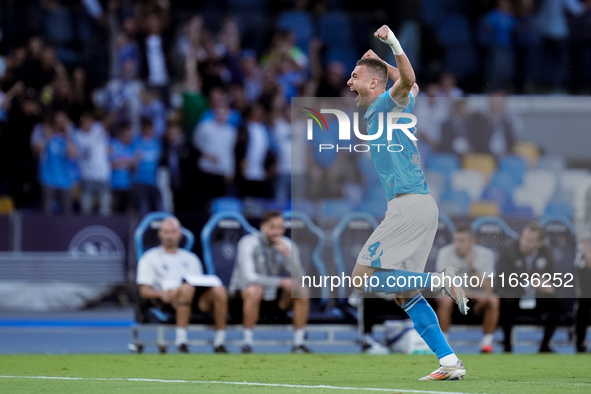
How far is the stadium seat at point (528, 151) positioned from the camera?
1598cm

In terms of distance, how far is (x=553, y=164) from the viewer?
611 inches

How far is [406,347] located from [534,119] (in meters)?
5.99

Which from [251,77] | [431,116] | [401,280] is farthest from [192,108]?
[401,280]

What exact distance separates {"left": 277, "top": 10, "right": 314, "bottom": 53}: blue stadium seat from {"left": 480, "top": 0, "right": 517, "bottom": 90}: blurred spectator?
345cm

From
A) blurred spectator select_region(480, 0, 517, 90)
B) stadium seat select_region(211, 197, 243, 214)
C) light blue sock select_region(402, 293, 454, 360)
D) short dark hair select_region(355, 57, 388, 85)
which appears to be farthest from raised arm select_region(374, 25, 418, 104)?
blurred spectator select_region(480, 0, 517, 90)

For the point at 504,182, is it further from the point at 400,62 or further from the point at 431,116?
the point at 400,62

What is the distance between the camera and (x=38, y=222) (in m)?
17.1

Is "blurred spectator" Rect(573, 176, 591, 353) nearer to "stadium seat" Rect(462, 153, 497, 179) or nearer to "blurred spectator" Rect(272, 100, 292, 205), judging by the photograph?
"stadium seat" Rect(462, 153, 497, 179)

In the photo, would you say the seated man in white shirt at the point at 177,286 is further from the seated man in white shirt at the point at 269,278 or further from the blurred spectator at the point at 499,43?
the blurred spectator at the point at 499,43

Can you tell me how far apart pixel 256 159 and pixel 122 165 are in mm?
2151

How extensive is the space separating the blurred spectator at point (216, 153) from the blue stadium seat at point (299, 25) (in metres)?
3.88

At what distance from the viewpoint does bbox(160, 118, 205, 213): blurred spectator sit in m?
17.8

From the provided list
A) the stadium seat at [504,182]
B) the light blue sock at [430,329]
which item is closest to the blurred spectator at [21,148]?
→ the stadium seat at [504,182]

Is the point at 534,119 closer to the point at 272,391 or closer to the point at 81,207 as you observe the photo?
the point at 81,207
